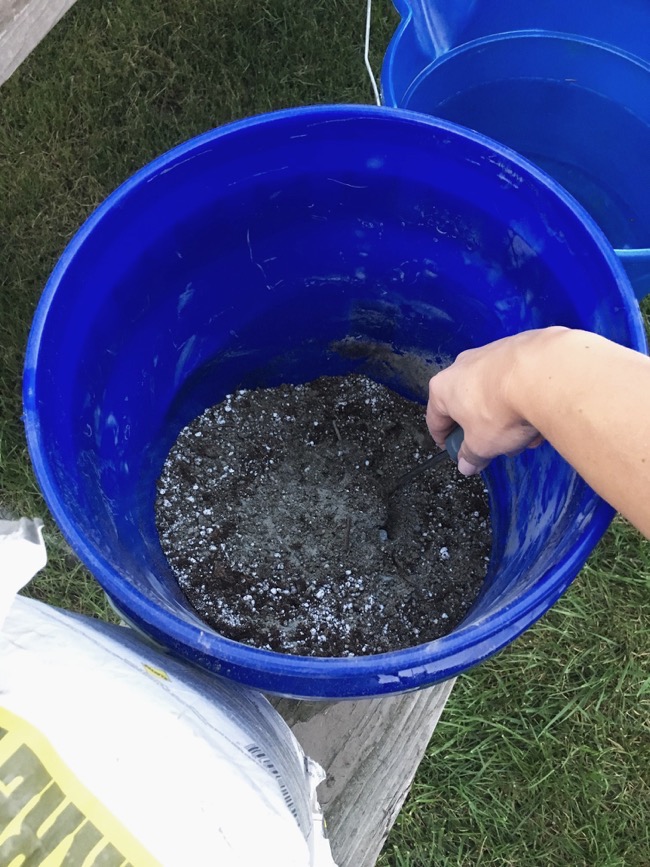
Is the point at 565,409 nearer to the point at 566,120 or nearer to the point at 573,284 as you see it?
the point at 573,284

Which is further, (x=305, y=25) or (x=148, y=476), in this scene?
(x=305, y=25)

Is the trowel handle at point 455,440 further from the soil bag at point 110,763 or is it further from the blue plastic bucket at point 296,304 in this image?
the soil bag at point 110,763

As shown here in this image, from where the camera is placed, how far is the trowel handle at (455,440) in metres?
0.74

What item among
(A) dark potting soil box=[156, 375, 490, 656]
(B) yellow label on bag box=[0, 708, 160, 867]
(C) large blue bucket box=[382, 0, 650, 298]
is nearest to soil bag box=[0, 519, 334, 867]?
(B) yellow label on bag box=[0, 708, 160, 867]

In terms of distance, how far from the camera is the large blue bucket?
1.02 meters

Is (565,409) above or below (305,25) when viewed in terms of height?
below

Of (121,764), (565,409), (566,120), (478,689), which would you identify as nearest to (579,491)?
(565,409)

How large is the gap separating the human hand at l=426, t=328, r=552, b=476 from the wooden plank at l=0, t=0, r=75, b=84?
1.91 feet

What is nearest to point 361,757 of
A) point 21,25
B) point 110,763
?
point 110,763

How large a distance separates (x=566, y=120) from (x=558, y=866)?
41.2 inches

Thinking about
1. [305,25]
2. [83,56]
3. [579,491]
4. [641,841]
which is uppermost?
[83,56]

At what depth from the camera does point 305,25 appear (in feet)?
4.66

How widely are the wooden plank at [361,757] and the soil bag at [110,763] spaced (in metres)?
0.29

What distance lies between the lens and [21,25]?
83 cm
